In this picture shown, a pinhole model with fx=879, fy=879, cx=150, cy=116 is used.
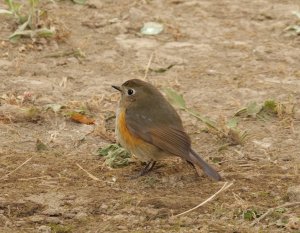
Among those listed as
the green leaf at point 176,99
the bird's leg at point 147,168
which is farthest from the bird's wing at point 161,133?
the green leaf at point 176,99

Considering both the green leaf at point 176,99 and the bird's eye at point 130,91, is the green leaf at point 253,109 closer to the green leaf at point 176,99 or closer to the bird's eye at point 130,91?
the green leaf at point 176,99

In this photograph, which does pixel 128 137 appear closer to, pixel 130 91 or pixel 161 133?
pixel 161 133

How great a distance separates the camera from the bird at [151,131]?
6586mm

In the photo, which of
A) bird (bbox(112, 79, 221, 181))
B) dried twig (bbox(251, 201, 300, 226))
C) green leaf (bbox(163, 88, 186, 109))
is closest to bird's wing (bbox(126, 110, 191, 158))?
bird (bbox(112, 79, 221, 181))

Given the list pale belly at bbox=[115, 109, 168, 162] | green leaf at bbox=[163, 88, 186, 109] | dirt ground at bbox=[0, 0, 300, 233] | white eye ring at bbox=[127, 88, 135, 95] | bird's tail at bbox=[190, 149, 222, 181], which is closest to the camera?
dirt ground at bbox=[0, 0, 300, 233]

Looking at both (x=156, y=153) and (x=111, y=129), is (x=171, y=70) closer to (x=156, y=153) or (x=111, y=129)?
(x=111, y=129)

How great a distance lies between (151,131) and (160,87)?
1912 mm

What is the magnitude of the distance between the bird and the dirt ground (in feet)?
0.63

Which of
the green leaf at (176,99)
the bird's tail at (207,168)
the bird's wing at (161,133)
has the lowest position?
the green leaf at (176,99)

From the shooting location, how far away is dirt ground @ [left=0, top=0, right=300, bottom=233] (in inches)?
238

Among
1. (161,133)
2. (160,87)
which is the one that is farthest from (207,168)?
(160,87)

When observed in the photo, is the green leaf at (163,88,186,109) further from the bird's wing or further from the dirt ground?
the bird's wing

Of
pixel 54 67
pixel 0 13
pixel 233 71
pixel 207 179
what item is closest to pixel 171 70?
pixel 233 71

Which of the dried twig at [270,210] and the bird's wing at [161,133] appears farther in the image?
the bird's wing at [161,133]
